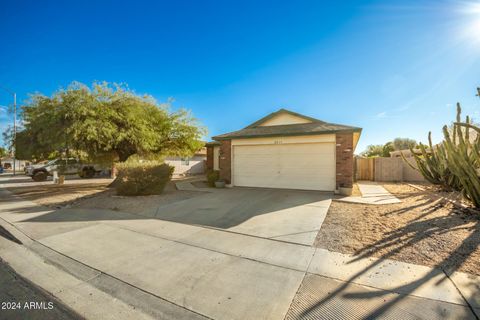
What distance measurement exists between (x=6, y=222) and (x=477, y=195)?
13.0 m

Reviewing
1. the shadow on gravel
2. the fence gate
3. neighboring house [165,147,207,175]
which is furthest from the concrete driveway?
neighboring house [165,147,207,175]

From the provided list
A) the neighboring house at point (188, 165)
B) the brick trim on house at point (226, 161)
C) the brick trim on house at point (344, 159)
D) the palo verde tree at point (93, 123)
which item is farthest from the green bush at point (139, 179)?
the neighboring house at point (188, 165)

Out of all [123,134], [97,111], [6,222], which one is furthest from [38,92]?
[6,222]

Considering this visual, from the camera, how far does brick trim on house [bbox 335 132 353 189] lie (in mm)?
9172

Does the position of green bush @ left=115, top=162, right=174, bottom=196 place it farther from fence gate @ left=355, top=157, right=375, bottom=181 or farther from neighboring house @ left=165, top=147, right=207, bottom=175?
fence gate @ left=355, top=157, right=375, bottom=181

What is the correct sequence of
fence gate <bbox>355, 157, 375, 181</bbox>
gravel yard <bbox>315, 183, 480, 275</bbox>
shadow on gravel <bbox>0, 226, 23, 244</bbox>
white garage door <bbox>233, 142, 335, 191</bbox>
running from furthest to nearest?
fence gate <bbox>355, 157, 375, 181</bbox>
white garage door <bbox>233, 142, 335, 191</bbox>
shadow on gravel <bbox>0, 226, 23, 244</bbox>
gravel yard <bbox>315, 183, 480, 275</bbox>

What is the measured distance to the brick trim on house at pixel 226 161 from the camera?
11734 mm

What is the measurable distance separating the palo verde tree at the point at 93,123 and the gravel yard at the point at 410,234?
10.5 metres

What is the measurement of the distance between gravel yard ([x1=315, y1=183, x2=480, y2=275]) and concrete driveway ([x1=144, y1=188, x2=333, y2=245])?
1.39 ft

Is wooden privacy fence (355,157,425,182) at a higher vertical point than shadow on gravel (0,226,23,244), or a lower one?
higher

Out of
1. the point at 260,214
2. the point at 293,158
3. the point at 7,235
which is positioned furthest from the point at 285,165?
the point at 7,235

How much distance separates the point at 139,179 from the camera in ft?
30.1

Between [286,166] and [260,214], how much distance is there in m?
4.88

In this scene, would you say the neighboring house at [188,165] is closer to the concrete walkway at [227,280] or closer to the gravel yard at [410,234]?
the concrete walkway at [227,280]
